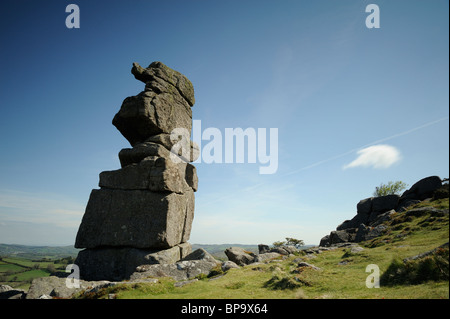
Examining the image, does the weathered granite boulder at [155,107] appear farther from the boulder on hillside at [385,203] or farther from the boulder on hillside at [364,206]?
the boulder on hillside at [364,206]

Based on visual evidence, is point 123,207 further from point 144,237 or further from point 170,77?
point 170,77

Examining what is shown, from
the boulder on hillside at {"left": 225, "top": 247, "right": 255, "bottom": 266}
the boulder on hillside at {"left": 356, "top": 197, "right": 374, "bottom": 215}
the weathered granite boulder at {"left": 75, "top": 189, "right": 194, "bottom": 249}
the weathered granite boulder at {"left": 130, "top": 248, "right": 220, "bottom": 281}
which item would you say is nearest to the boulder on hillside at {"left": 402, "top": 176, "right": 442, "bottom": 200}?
the boulder on hillside at {"left": 356, "top": 197, "right": 374, "bottom": 215}

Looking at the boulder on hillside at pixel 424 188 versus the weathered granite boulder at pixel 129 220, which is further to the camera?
the boulder on hillside at pixel 424 188

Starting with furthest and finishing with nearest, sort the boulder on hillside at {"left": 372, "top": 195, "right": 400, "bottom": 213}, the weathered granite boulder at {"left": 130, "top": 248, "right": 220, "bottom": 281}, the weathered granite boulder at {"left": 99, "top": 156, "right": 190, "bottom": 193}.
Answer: the boulder on hillside at {"left": 372, "top": 195, "right": 400, "bottom": 213} → the weathered granite boulder at {"left": 99, "top": 156, "right": 190, "bottom": 193} → the weathered granite boulder at {"left": 130, "top": 248, "right": 220, "bottom": 281}

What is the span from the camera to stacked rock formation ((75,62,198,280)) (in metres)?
18.1

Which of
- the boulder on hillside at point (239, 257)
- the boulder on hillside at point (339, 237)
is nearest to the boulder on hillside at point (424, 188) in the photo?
the boulder on hillside at point (339, 237)

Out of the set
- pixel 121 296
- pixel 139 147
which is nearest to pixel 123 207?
pixel 139 147

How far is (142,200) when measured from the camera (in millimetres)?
19016

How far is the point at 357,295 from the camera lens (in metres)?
9.30

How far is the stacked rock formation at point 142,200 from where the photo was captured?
18.1 meters

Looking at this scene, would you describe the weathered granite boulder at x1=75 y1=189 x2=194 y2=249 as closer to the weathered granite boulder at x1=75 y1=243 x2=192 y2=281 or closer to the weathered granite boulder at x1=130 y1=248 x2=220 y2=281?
the weathered granite boulder at x1=75 y1=243 x2=192 y2=281

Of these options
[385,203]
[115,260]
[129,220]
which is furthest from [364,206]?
[115,260]
